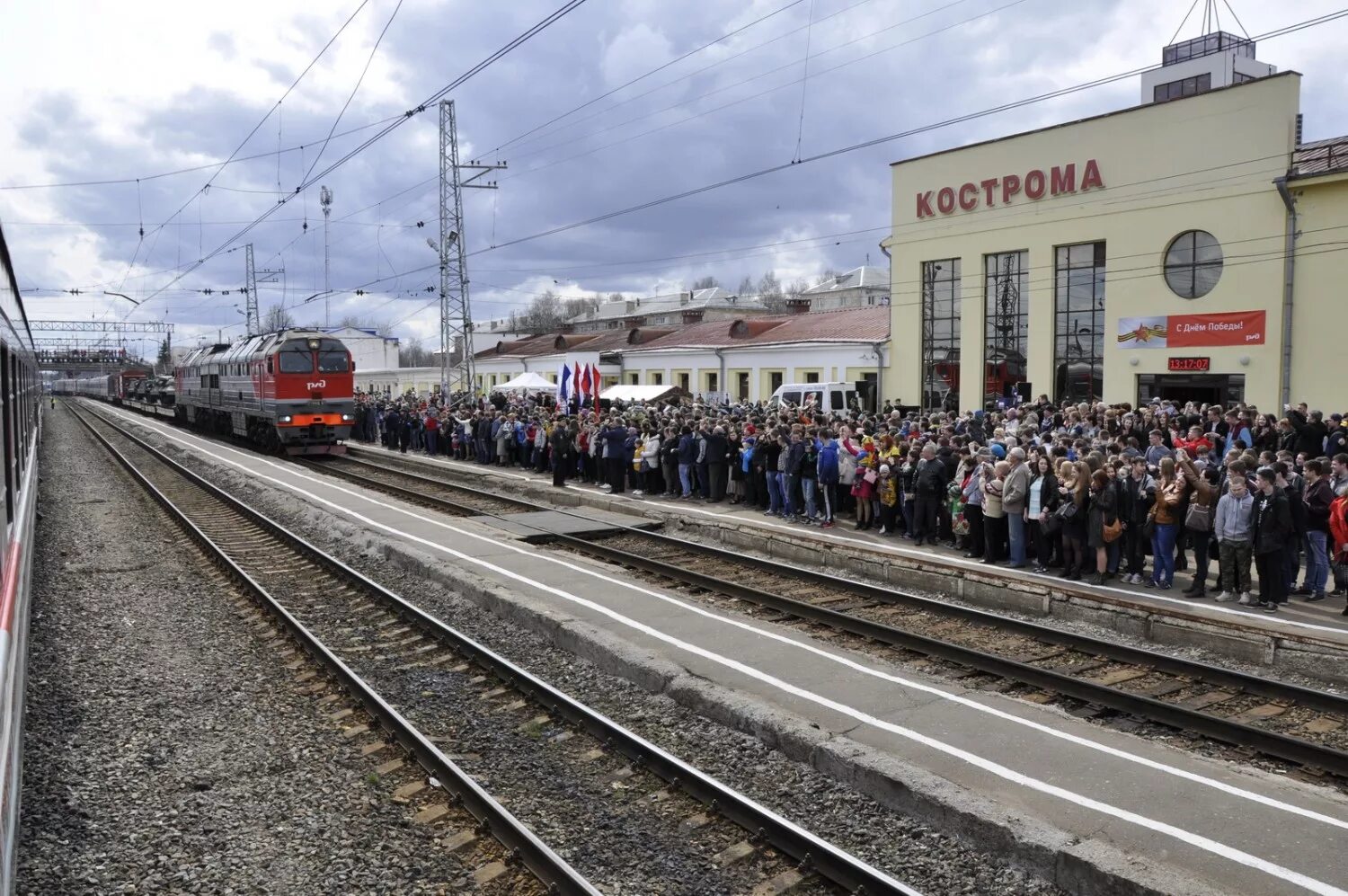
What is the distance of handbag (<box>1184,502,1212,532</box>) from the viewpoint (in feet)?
36.0

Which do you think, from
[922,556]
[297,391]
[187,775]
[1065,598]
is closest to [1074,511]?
[1065,598]

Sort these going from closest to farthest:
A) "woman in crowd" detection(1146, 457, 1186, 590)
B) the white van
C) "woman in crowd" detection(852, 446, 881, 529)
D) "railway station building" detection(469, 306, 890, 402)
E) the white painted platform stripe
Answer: the white painted platform stripe < "woman in crowd" detection(1146, 457, 1186, 590) < "woman in crowd" detection(852, 446, 881, 529) < the white van < "railway station building" detection(469, 306, 890, 402)

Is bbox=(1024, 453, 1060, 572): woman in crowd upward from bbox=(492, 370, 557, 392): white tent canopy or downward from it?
Answer: downward

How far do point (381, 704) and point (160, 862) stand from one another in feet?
7.11

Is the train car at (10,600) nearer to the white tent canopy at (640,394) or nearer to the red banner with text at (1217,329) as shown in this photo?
the red banner with text at (1217,329)

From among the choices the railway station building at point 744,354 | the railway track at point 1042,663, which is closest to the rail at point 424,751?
the railway track at point 1042,663

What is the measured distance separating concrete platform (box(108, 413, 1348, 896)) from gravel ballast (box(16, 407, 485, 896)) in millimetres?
2543

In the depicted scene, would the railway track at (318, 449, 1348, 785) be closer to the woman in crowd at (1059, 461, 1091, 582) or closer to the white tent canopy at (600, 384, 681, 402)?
the woman in crowd at (1059, 461, 1091, 582)

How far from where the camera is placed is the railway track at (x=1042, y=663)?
7.30m

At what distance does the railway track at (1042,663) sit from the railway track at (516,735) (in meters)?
3.41

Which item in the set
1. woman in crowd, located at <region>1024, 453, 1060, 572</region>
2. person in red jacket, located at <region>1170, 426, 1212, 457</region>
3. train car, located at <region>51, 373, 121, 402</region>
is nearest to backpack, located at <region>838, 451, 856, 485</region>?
woman in crowd, located at <region>1024, 453, 1060, 572</region>

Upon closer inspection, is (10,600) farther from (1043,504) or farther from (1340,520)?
(1340,520)

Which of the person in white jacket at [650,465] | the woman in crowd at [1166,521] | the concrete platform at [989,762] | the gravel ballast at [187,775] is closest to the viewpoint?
the concrete platform at [989,762]

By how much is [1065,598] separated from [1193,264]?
1682cm
